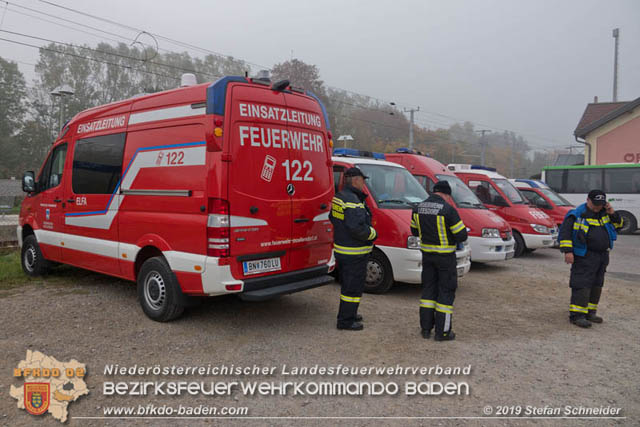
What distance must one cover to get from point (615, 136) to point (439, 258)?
26.2m

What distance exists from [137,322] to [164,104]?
2.58m

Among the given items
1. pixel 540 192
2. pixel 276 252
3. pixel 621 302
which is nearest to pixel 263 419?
pixel 276 252

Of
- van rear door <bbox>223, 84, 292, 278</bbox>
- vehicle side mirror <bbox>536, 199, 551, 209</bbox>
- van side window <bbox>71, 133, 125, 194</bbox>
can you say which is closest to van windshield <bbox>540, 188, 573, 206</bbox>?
vehicle side mirror <bbox>536, 199, 551, 209</bbox>

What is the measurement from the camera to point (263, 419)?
3.28 meters

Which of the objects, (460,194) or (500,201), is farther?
(500,201)

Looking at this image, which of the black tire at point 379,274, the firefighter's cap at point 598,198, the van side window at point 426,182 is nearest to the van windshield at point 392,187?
the black tire at point 379,274

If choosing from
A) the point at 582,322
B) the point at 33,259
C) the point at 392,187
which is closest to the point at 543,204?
the point at 392,187

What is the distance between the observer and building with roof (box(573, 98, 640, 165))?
80.3 ft

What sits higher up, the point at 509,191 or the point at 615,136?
the point at 615,136

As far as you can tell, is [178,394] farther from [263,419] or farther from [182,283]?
[182,283]

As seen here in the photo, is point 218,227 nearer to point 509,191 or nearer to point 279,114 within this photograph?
point 279,114

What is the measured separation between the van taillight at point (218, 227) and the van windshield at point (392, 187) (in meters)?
3.09

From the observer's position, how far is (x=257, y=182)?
188 inches

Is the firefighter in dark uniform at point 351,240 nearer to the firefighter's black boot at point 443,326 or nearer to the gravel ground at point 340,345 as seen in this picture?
the gravel ground at point 340,345
